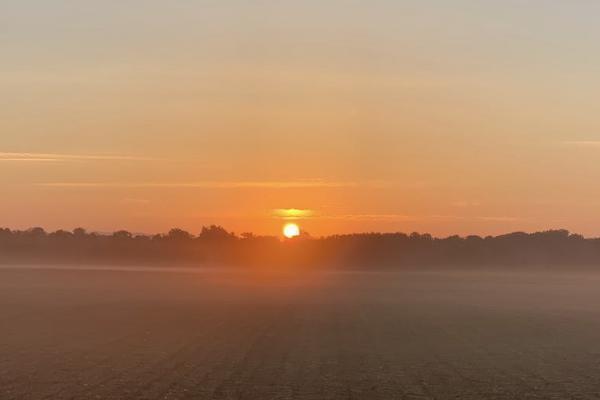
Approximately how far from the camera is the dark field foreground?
24688mm

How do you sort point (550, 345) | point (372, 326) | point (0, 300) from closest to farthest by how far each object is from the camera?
point (550, 345), point (372, 326), point (0, 300)

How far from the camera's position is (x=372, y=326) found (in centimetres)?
4641

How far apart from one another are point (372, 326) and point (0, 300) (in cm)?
3180

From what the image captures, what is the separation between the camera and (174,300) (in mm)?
68438

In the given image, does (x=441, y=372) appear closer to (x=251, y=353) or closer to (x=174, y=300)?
(x=251, y=353)

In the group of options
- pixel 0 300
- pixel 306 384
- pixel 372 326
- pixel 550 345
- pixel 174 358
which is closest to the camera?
pixel 306 384

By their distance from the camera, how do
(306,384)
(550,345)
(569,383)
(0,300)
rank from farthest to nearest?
(0,300) < (550,345) < (569,383) < (306,384)

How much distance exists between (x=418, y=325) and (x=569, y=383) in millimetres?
20970

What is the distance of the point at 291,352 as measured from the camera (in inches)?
1303

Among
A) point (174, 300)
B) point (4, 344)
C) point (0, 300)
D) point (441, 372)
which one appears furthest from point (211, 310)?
point (441, 372)

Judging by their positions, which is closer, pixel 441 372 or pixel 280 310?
pixel 441 372

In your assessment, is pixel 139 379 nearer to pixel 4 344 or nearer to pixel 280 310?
pixel 4 344

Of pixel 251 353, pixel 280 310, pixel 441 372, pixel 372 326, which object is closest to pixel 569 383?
pixel 441 372

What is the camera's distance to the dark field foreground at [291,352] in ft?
81.0
